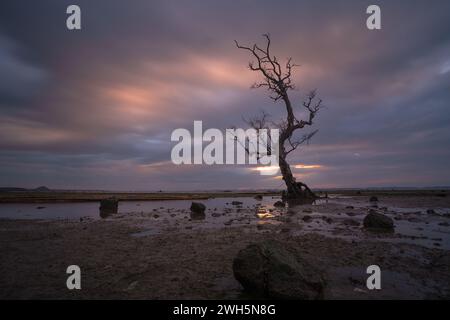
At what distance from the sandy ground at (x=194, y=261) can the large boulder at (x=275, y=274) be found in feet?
1.37

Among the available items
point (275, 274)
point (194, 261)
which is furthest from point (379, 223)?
point (275, 274)

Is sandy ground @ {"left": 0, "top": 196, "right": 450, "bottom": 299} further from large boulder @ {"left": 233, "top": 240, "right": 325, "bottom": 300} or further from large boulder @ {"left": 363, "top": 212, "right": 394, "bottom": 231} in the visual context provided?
large boulder @ {"left": 363, "top": 212, "right": 394, "bottom": 231}

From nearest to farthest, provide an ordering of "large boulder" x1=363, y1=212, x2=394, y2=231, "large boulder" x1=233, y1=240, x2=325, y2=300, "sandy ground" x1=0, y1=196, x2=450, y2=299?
1. "large boulder" x1=233, y1=240, x2=325, y2=300
2. "sandy ground" x1=0, y1=196, x2=450, y2=299
3. "large boulder" x1=363, y1=212, x2=394, y2=231

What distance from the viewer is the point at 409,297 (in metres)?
5.37

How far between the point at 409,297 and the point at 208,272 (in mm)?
4472

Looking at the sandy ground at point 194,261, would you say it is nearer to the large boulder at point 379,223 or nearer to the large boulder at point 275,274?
the large boulder at point 275,274

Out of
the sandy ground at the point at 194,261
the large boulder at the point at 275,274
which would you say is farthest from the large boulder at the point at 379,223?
the large boulder at the point at 275,274

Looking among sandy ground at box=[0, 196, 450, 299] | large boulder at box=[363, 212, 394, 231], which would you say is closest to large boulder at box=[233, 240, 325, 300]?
sandy ground at box=[0, 196, 450, 299]

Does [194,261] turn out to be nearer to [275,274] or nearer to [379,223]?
[275,274]

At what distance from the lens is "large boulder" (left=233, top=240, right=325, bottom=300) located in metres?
5.23

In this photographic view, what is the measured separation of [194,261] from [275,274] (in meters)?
3.43

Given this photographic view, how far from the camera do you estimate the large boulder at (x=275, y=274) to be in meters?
5.23

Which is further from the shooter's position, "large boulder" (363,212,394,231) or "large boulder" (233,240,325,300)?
"large boulder" (363,212,394,231)

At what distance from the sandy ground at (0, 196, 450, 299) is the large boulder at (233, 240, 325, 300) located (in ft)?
1.37
